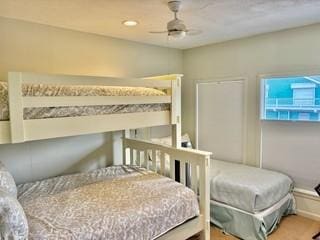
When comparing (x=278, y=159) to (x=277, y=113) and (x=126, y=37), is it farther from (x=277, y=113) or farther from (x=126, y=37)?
(x=126, y=37)

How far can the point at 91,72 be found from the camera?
3.26 metres

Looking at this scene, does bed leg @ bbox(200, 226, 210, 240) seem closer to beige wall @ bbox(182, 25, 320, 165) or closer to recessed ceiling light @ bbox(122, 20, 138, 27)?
beige wall @ bbox(182, 25, 320, 165)

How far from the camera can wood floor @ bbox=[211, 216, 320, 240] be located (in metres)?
2.69

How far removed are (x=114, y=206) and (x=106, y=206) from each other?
6 centimetres

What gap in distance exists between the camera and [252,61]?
3477mm

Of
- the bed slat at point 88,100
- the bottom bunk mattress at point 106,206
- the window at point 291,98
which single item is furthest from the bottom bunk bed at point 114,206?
the window at point 291,98

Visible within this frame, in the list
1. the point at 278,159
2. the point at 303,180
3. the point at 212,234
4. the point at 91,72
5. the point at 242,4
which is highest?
the point at 242,4

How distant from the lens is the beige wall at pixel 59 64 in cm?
268

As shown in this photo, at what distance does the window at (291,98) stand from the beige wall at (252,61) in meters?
0.12

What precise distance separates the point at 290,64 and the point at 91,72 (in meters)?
2.41

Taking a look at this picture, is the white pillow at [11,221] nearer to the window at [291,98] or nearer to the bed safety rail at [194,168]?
the bed safety rail at [194,168]

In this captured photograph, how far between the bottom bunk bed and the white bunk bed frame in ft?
0.04

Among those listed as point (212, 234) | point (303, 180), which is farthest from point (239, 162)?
point (212, 234)

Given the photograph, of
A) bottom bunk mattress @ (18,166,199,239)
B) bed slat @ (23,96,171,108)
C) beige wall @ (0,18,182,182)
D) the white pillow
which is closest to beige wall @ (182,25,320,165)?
beige wall @ (0,18,182,182)
